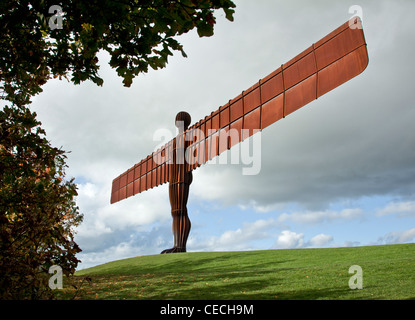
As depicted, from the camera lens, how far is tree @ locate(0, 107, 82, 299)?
467 cm

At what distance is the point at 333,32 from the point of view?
1084 cm

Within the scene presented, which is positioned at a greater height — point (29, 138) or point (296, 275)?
point (29, 138)

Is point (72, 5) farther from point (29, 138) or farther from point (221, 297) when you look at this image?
point (221, 297)

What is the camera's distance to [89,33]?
17.4 feet

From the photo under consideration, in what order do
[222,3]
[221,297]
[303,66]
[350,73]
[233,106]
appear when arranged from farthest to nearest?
1. [233,106]
2. [303,66]
3. [350,73]
4. [221,297]
5. [222,3]

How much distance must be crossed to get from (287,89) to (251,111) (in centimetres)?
180

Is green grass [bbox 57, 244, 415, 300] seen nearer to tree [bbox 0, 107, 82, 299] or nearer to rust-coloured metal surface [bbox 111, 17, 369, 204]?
tree [bbox 0, 107, 82, 299]

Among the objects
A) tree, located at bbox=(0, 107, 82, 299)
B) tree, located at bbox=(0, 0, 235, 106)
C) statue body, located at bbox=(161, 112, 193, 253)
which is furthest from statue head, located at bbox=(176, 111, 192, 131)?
tree, located at bbox=(0, 107, 82, 299)

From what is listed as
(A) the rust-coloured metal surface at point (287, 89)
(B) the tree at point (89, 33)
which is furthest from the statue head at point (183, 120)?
(B) the tree at point (89, 33)

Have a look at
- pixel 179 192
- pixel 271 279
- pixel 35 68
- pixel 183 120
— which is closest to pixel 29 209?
pixel 35 68

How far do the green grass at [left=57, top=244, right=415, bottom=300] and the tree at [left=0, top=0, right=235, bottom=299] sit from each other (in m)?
0.65

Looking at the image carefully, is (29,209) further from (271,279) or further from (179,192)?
(179,192)
